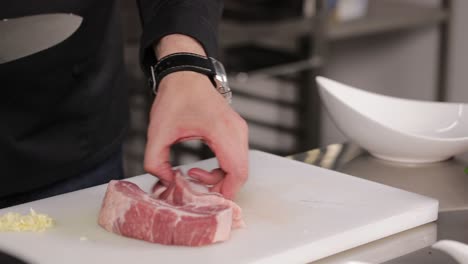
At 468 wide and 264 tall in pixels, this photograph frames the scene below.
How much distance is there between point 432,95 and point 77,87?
7.00ft

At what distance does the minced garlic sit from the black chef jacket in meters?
0.30

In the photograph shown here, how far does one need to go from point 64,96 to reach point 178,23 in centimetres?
28

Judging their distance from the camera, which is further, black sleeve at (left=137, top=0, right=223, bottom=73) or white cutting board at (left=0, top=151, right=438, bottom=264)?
black sleeve at (left=137, top=0, right=223, bottom=73)

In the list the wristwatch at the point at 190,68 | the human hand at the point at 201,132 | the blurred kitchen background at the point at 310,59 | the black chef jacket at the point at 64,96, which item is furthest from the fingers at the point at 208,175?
the blurred kitchen background at the point at 310,59

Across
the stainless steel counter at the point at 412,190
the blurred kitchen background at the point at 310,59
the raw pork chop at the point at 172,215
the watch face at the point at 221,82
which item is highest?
the watch face at the point at 221,82

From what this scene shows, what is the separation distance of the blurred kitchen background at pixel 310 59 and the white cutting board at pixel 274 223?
1371 millimetres

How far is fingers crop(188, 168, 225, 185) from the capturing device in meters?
1.17

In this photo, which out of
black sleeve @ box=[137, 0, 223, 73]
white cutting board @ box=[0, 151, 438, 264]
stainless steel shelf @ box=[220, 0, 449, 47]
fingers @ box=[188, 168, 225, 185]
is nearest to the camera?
white cutting board @ box=[0, 151, 438, 264]

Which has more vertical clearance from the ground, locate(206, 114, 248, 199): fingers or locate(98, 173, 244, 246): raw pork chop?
locate(206, 114, 248, 199): fingers

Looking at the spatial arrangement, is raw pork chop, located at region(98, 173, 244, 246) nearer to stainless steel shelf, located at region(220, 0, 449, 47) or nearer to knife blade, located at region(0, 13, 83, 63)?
knife blade, located at region(0, 13, 83, 63)

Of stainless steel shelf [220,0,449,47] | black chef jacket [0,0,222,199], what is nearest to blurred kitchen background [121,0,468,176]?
stainless steel shelf [220,0,449,47]

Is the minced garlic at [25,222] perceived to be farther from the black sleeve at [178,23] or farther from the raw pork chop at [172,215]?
the black sleeve at [178,23]

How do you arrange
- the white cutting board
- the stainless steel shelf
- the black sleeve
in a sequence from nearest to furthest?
the white cutting board
the black sleeve
the stainless steel shelf

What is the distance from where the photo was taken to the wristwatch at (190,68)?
1.23 meters
